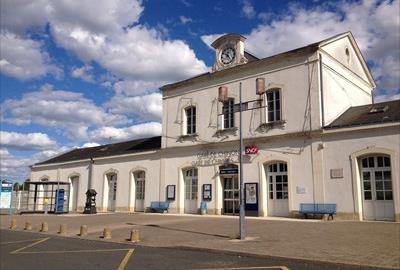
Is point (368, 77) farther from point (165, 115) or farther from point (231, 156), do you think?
point (165, 115)

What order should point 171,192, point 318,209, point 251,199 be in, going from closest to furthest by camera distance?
1. point 318,209
2. point 251,199
3. point 171,192

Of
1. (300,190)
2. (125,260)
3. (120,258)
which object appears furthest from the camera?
(300,190)

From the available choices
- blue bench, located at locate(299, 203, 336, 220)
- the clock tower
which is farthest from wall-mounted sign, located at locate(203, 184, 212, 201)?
the clock tower

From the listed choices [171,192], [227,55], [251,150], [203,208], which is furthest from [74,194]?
[251,150]

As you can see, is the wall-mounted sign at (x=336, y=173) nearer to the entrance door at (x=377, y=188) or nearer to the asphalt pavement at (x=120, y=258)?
the entrance door at (x=377, y=188)

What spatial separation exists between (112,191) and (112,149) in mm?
4571

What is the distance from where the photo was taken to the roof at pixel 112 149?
29.4 meters

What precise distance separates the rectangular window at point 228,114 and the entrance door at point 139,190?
766 cm

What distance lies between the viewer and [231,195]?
75.2 feet

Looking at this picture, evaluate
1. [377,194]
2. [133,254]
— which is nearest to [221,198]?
[377,194]

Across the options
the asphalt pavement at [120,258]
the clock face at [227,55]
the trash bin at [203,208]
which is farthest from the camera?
the clock face at [227,55]

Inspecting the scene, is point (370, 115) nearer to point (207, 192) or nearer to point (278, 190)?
point (278, 190)

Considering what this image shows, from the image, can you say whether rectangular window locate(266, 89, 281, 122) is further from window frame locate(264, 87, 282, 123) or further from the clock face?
the clock face

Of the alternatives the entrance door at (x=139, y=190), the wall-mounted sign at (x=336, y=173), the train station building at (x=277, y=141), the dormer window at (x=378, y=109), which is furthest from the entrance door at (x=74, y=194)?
the dormer window at (x=378, y=109)
